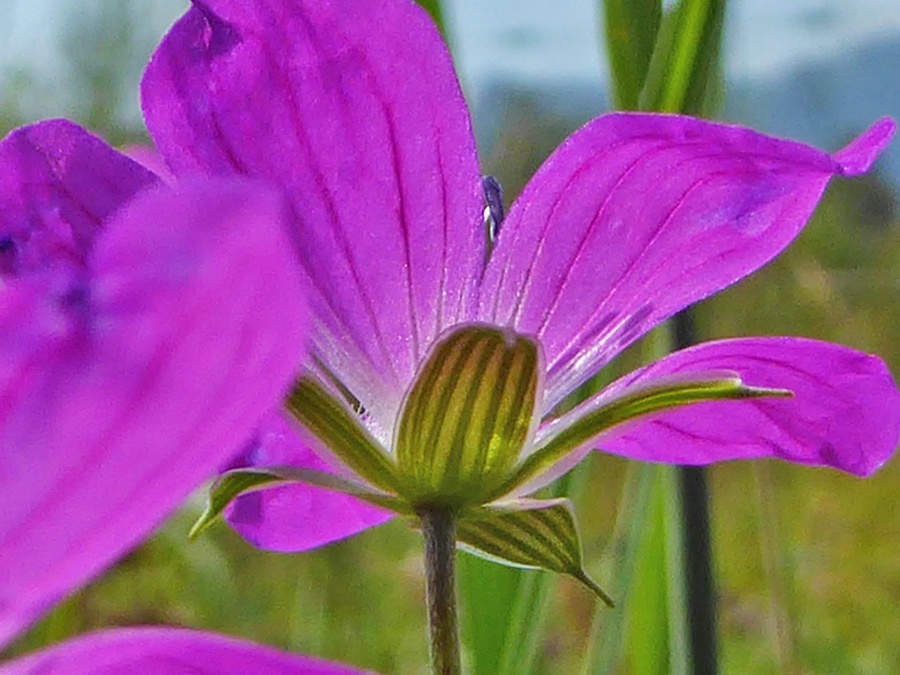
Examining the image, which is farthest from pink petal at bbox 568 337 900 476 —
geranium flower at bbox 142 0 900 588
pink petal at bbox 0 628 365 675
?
pink petal at bbox 0 628 365 675

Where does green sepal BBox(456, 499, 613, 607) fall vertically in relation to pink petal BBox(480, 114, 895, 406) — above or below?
below

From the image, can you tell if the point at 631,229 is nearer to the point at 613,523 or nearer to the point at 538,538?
the point at 538,538

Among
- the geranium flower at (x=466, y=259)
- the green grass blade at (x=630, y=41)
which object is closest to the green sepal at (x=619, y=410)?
the geranium flower at (x=466, y=259)

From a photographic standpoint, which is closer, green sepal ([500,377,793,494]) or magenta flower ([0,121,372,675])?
magenta flower ([0,121,372,675])

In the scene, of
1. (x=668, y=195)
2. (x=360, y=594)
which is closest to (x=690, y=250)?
(x=668, y=195)

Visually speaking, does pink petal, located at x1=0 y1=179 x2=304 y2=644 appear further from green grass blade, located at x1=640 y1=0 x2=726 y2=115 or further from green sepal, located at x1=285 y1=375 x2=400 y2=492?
green grass blade, located at x1=640 y1=0 x2=726 y2=115

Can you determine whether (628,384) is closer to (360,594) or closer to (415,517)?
(415,517)
